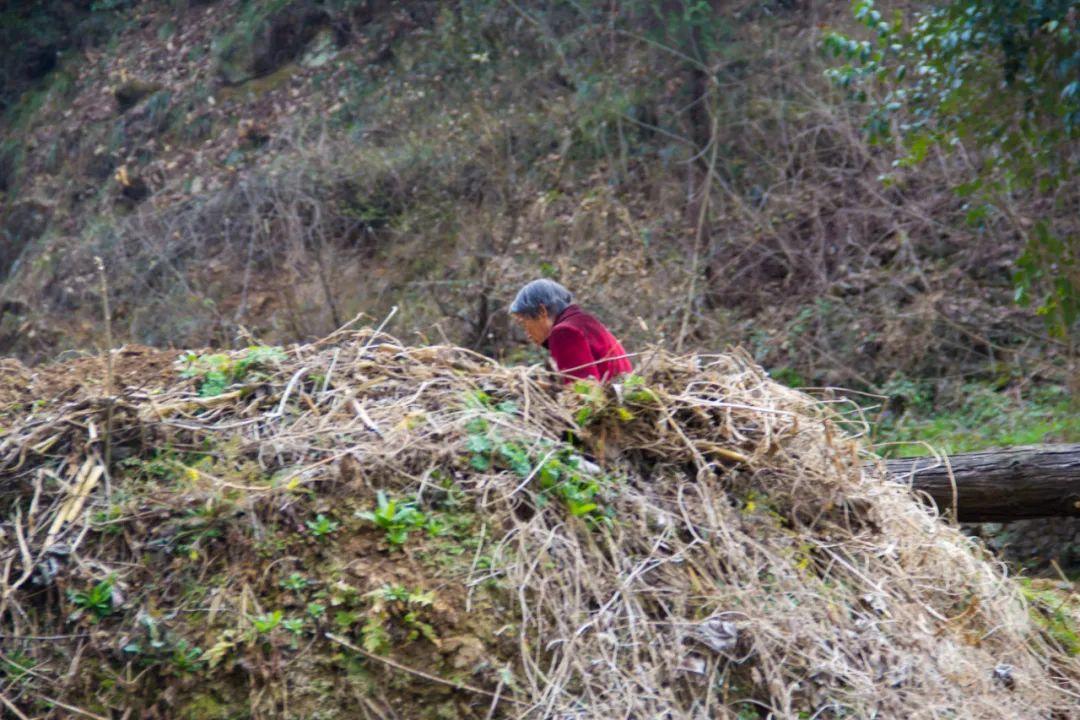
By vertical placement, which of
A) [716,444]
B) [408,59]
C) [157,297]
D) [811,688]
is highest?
[716,444]

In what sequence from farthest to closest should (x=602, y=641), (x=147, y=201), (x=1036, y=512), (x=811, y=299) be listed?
(x=147, y=201) < (x=811, y=299) < (x=1036, y=512) < (x=602, y=641)

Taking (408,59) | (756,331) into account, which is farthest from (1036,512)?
(408,59)

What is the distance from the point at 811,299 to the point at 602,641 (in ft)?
27.4

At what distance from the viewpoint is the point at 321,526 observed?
12.6 ft

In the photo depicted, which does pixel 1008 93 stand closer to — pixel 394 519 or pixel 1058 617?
pixel 1058 617

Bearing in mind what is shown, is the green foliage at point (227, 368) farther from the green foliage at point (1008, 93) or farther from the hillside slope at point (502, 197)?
the hillside slope at point (502, 197)

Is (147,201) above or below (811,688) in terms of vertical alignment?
below

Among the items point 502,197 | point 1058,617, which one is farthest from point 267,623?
point 502,197

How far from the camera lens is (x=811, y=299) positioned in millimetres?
11523

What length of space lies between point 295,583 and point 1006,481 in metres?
3.92

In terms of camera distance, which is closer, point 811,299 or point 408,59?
point 811,299

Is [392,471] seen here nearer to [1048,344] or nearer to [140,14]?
[1048,344]

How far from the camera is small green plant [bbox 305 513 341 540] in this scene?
12.6ft

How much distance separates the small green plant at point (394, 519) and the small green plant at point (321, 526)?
3.7 inches
